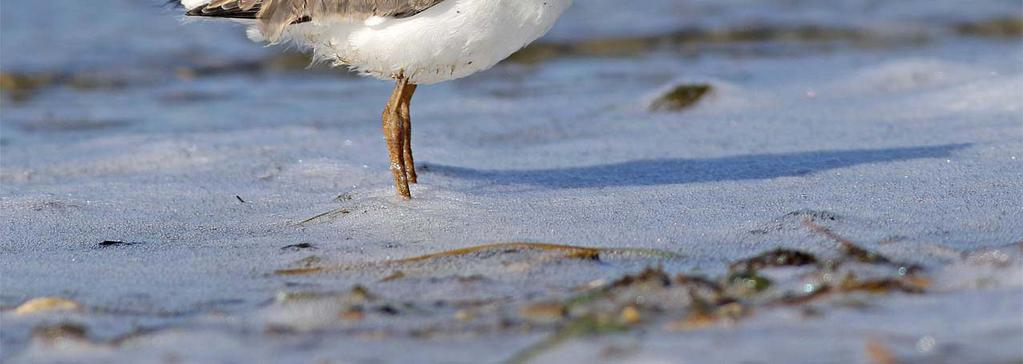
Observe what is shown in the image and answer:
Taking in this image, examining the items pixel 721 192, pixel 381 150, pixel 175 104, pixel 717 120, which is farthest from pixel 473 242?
pixel 175 104

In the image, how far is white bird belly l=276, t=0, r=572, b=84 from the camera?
13.6 feet

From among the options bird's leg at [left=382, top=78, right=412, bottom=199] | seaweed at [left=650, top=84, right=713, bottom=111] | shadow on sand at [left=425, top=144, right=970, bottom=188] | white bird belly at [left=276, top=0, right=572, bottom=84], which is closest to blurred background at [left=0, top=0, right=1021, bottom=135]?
seaweed at [left=650, top=84, right=713, bottom=111]

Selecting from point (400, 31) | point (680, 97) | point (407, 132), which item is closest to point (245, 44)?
point (680, 97)

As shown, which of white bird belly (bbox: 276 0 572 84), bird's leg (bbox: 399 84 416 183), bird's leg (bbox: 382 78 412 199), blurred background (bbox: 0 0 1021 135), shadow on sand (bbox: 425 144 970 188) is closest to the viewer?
white bird belly (bbox: 276 0 572 84)

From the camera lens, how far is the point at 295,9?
443 cm

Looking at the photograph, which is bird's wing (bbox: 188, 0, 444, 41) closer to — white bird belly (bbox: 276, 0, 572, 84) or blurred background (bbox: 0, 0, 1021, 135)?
white bird belly (bbox: 276, 0, 572, 84)

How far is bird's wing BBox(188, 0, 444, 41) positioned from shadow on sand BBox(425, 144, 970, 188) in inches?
36.4

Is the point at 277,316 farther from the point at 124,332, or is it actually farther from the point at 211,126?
the point at 211,126

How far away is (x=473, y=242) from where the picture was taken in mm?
3768

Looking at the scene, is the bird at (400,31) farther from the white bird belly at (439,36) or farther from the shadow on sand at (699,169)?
the shadow on sand at (699,169)

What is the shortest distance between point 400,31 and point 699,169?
1.43m

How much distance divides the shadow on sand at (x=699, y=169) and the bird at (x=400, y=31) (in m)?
0.57

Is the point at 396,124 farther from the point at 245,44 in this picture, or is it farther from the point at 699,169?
the point at 245,44

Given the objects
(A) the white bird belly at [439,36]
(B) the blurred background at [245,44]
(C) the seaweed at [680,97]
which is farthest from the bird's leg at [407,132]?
(B) the blurred background at [245,44]
